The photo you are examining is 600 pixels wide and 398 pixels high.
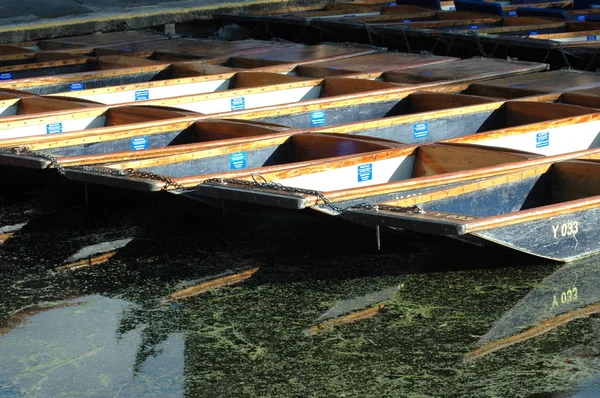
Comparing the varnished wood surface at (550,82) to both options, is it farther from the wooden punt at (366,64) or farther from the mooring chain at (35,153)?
the mooring chain at (35,153)

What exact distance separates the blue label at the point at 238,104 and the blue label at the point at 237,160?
1.47m

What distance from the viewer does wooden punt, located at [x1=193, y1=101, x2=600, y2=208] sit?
5.03 metres

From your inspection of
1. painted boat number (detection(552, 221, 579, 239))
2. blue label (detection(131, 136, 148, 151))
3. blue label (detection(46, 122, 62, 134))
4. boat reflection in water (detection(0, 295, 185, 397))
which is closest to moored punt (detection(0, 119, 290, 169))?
blue label (detection(131, 136, 148, 151))

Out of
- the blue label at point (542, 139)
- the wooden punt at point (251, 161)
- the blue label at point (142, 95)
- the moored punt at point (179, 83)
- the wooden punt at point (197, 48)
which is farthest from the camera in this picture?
the wooden punt at point (197, 48)

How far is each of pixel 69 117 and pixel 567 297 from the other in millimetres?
3316

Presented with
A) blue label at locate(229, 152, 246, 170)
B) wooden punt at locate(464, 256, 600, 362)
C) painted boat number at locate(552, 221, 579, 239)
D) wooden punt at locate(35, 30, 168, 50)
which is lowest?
wooden punt at locate(464, 256, 600, 362)

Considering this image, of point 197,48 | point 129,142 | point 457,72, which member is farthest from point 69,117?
point 197,48

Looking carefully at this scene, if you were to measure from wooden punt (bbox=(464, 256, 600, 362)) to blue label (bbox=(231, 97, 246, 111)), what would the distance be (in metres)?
3.02

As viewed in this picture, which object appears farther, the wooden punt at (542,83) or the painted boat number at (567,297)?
the wooden punt at (542,83)

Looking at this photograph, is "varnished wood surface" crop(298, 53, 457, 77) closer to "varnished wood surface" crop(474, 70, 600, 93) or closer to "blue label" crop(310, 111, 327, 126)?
"varnished wood surface" crop(474, 70, 600, 93)

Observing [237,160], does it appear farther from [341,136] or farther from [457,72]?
[457,72]

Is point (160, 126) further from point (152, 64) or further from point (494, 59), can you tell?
point (494, 59)

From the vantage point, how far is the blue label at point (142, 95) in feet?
26.0

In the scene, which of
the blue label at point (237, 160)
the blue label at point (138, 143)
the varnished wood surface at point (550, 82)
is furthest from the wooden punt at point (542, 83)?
the blue label at point (138, 143)
